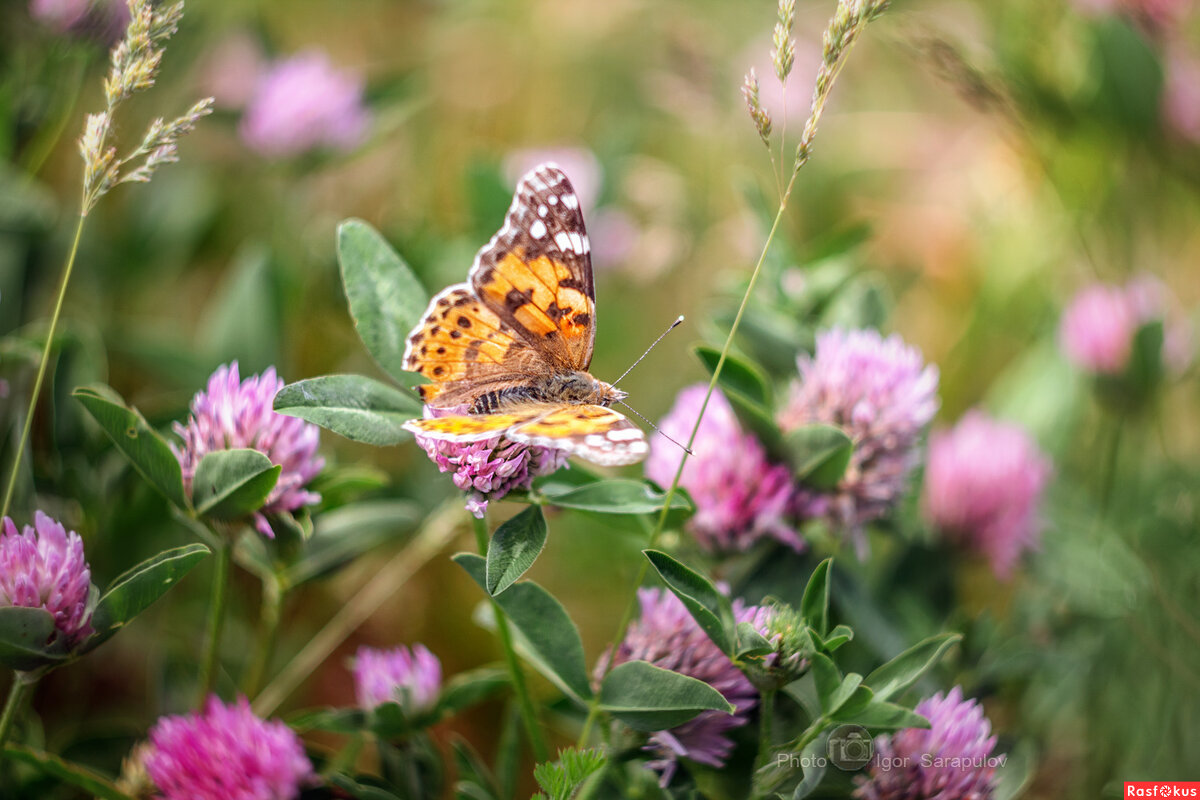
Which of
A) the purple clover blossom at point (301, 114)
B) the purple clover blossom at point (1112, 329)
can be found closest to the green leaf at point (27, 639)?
the purple clover blossom at point (301, 114)

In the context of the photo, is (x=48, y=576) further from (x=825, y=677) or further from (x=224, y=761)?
(x=825, y=677)

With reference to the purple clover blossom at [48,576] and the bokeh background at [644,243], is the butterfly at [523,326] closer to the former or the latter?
the bokeh background at [644,243]

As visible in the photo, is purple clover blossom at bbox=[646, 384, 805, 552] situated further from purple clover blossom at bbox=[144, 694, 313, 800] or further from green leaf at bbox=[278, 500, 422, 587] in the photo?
purple clover blossom at bbox=[144, 694, 313, 800]

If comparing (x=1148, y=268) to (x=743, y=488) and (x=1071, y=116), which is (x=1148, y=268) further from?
(x=743, y=488)

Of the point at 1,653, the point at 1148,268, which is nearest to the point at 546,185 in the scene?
the point at 1,653

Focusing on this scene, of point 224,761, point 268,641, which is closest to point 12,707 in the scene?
point 224,761

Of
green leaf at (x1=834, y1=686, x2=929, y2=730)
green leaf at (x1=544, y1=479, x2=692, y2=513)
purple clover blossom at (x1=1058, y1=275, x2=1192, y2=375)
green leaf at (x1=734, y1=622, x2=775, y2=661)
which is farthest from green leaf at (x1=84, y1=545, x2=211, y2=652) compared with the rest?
purple clover blossom at (x1=1058, y1=275, x2=1192, y2=375)
